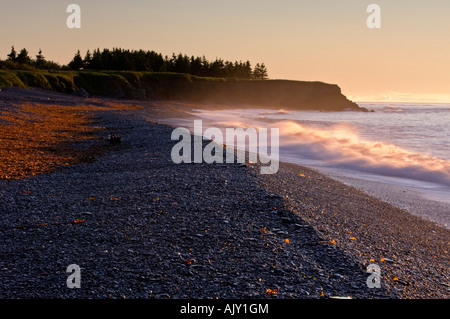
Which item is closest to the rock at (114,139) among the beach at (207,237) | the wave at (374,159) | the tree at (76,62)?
the beach at (207,237)

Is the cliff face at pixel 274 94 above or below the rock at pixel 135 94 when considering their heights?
above

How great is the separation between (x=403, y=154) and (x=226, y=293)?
21178 millimetres

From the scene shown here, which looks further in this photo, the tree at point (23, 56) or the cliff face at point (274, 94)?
the cliff face at point (274, 94)

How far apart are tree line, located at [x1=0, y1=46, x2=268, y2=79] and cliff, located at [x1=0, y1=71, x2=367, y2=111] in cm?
1416

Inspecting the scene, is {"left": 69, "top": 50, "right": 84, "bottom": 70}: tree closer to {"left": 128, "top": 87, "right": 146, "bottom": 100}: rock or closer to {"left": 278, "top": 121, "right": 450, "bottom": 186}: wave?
{"left": 128, "top": 87, "right": 146, "bottom": 100}: rock

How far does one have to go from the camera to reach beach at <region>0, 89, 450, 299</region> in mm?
5555

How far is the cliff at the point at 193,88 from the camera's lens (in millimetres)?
59906

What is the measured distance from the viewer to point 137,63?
106062 mm

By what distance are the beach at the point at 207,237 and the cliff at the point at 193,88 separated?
136ft

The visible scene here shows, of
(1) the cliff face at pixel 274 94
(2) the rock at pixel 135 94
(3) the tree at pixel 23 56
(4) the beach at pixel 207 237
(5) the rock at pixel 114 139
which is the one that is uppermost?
(3) the tree at pixel 23 56

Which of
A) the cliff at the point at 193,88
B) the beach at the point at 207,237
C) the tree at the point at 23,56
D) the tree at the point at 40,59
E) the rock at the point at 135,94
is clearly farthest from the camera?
the tree at the point at 40,59

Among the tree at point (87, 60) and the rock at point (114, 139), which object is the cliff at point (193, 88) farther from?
the rock at point (114, 139)

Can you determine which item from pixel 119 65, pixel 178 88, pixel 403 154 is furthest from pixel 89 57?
pixel 403 154
